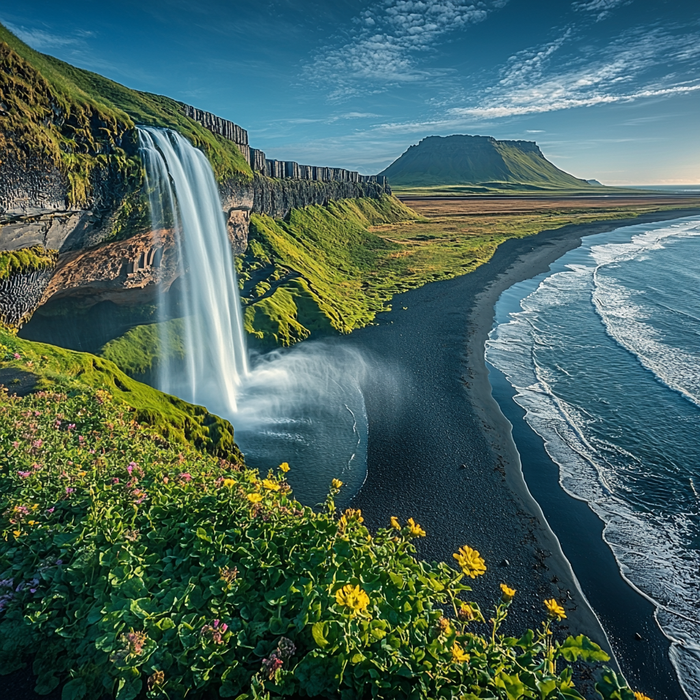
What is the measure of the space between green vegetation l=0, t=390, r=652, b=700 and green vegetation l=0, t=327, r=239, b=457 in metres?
4.42

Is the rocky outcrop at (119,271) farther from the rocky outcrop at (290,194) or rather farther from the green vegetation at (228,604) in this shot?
the rocky outcrop at (290,194)

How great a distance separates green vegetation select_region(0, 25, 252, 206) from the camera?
12.5m

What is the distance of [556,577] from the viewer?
11781mm

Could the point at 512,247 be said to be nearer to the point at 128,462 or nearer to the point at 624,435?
the point at 624,435

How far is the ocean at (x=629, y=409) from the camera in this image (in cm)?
1215

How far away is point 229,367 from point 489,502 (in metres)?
14.9

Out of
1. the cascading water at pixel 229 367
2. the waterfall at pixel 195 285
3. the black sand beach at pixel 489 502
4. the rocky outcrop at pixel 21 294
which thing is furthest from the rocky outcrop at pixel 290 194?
the rocky outcrop at pixel 21 294

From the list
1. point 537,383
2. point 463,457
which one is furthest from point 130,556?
point 537,383

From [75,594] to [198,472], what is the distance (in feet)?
9.61

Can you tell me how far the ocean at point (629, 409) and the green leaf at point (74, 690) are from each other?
1176 cm

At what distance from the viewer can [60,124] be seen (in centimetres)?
1497

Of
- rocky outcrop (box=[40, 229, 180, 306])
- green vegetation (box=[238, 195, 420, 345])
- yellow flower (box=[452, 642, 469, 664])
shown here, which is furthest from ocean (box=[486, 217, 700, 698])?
rocky outcrop (box=[40, 229, 180, 306])

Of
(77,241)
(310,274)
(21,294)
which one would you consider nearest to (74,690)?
(21,294)

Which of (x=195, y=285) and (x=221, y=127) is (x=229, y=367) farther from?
(x=221, y=127)
